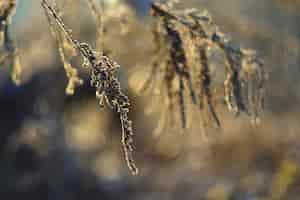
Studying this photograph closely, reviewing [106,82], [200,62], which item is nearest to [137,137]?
[200,62]

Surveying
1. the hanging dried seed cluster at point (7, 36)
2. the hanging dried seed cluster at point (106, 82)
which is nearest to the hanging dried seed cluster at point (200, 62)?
the hanging dried seed cluster at point (7, 36)

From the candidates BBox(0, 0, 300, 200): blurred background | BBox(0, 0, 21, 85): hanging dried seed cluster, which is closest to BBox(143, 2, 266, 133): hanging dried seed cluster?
BBox(0, 0, 21, 85): hanging dried seed cluster

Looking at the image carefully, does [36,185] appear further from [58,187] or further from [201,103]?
[201,103]

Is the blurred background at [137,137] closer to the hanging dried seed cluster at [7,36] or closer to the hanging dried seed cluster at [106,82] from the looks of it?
the hanging dried seed cluster at [7,36]

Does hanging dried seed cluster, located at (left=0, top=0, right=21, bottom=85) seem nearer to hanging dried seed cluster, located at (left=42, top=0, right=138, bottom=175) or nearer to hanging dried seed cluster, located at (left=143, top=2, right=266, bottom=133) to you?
hanging dried seed cluster, located at (left=143, top=2, right=266, bottom=133)

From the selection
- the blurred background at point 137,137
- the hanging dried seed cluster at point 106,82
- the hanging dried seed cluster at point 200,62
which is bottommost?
the blurred background at point 137,137

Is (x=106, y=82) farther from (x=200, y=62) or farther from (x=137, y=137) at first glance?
(x=137, y=137)
